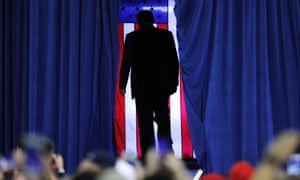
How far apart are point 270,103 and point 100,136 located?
183 cm

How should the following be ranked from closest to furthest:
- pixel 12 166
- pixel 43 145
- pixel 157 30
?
pixel 43 145, pixel 12 166, pixel 157 30

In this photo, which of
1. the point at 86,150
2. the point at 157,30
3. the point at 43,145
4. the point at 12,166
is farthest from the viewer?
the point at 86,150

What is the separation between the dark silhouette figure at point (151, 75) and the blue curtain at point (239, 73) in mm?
349

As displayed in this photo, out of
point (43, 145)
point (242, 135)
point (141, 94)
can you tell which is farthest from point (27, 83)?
point (43, 145)

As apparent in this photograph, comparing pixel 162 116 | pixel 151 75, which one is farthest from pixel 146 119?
pixel 151 75

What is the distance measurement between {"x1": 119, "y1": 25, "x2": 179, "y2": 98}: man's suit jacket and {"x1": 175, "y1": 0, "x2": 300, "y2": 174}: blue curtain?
325 millimetres

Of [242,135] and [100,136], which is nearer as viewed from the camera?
[242,135]

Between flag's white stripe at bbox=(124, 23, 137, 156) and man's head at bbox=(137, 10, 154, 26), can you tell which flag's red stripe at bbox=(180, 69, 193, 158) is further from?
man's head at bbox=(137, 10, 154, 26)

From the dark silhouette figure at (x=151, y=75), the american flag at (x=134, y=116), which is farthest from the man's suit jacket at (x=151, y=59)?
the american flag at (x=134, y=116)

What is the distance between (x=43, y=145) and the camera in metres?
2.12

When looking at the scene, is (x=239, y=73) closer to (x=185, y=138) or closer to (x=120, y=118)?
(x=185, y=138)

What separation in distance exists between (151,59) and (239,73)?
0.93 meters

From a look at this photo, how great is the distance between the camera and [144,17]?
5.65 m

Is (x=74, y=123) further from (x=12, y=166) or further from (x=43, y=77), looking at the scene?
(x=12, y=166)
